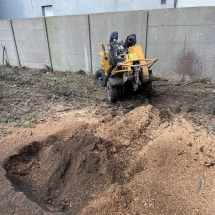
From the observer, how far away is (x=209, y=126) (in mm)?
4059

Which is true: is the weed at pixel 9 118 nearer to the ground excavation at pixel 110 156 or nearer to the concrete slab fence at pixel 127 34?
the ground excavation at pixel 110 156

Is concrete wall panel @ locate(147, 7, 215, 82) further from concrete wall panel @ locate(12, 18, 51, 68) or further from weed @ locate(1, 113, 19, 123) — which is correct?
concrete wall panel @ locate(12, 18, 51, 68)

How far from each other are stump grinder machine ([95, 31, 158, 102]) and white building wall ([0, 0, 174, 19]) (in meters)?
5.46

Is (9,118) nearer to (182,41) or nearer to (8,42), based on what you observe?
(182,41)

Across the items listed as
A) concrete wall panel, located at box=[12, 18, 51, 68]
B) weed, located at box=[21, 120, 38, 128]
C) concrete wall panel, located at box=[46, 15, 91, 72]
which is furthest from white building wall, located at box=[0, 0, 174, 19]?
weed, located at box=[21, 120, 38, 128]

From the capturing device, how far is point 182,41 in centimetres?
632

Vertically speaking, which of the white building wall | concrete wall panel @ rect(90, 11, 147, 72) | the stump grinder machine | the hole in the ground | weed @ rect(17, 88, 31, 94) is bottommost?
the hole in the ground

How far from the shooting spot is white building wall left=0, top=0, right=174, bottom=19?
9669 millimetres

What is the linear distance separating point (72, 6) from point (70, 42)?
4.61m

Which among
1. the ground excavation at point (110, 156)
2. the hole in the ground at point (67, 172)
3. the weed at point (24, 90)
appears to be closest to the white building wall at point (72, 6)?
the ground excavation at point (110, 156)

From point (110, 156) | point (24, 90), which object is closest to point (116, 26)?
point (24, 90)

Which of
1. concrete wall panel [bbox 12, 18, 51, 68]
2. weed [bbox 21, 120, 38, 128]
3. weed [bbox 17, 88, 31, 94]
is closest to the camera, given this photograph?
weed [bbox 21, 120, 38, 128]

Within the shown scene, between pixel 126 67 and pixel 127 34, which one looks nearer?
pixel 126 67

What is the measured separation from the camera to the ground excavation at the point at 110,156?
2.55 m
